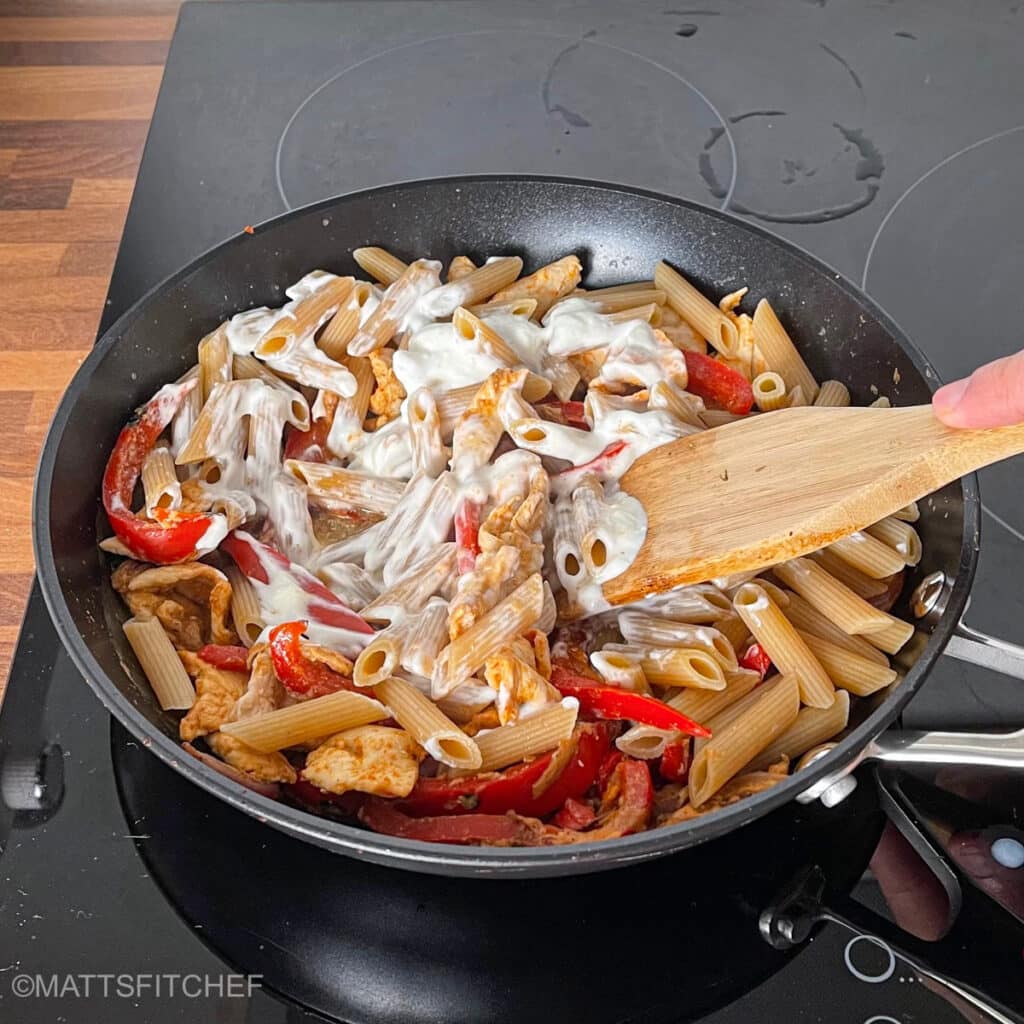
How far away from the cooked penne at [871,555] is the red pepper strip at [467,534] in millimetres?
533

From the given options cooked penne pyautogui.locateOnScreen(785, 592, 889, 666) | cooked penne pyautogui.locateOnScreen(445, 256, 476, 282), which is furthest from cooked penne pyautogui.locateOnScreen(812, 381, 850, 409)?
cooked penne pyautogui.locateOnScreen(445, 256, 476, 282)

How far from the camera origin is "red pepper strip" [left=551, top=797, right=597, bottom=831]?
1.46 m

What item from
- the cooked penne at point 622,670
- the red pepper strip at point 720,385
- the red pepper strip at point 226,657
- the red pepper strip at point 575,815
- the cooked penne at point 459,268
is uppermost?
the cooked penne at point 459,268

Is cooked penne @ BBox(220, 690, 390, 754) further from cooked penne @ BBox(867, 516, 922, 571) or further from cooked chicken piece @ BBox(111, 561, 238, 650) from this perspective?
cooked penne @ BBox(867, 516, 922, 571)

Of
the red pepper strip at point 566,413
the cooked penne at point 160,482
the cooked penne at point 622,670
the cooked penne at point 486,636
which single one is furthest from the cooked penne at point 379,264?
the cooked penne at point 622,670

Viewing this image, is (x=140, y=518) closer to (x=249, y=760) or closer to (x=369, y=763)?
(x=249, y=760)

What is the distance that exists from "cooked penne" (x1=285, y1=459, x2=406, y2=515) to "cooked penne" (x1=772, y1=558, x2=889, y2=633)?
62 cm

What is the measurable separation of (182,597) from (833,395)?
1111 mm

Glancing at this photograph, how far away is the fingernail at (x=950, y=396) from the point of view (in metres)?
1.32

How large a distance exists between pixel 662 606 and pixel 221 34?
6.40 feet

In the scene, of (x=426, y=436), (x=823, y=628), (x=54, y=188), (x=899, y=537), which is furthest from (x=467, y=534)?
(x=54, y=188)

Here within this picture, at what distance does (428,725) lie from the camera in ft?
4.80

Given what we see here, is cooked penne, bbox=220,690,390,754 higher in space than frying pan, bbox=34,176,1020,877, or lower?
lower

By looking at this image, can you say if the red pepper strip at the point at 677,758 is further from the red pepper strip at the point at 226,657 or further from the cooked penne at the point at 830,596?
the red pepper strip at the point at 226,657
